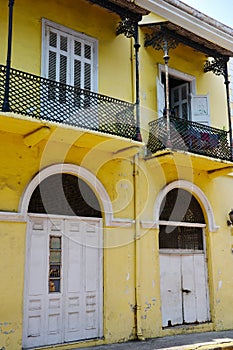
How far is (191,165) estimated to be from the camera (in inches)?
416

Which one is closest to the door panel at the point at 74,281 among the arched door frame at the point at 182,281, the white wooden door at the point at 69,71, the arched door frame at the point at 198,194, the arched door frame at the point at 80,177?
the arched door frame at the point at 80,177

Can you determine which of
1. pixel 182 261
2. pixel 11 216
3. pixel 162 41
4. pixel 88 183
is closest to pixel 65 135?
pixel 88 183

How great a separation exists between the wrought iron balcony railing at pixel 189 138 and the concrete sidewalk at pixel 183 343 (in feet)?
14.1

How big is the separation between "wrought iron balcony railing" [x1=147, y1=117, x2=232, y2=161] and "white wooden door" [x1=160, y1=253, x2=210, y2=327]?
2628 millimetres

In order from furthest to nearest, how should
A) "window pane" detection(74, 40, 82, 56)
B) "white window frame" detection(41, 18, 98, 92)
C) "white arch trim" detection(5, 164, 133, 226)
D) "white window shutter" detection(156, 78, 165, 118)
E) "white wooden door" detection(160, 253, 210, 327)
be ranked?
1. "white window shutter" detection(156, 78, 165, 118)
2. "white wooden door" detection(160, 253, 210, 327)
3. "window pane" detection(74, 40, 82, 56)
4. "white window frame" detection(41, 18, 98, 92)
5. "white arch trim" detection(5, 164, 133, 226)

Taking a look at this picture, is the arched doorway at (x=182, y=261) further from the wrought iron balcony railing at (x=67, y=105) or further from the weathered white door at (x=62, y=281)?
the wrought iron balcony railing at (x=67, y=105)

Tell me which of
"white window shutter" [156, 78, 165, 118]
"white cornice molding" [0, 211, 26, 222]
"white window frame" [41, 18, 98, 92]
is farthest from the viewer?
"white window shutter" [156, 78, 165, 118]

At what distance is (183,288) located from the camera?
1010 cm

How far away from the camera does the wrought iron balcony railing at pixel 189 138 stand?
32.5ft

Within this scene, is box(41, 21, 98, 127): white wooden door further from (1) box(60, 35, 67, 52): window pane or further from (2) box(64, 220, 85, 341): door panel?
(2) box(64, 220, 85, 341): door panel

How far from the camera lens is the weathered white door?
25.6 ft

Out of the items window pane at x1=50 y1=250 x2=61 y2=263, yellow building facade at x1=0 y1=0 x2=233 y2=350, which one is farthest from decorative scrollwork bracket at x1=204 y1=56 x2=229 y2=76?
window pane at x1=50 y1=250 x2=61 y2=263

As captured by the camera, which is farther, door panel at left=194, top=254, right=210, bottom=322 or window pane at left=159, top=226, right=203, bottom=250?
door panel at left=194, top=254, right=210, bottom=322

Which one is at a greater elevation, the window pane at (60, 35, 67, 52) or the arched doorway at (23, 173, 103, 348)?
the window pane at (60, 35, 67, 52)
